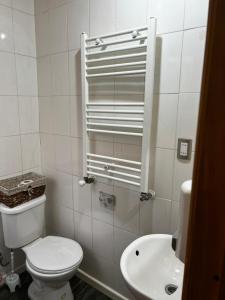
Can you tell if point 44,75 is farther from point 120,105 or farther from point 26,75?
point 120,105

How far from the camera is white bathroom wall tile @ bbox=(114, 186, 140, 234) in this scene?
1.48m

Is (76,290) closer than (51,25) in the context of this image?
No

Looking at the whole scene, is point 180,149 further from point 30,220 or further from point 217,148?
point 30,220

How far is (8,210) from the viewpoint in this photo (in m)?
1.64

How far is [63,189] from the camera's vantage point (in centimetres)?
196

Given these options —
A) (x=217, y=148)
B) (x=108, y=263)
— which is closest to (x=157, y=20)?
(x=217, y=148)

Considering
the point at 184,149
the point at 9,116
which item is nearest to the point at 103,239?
the point at 184,149

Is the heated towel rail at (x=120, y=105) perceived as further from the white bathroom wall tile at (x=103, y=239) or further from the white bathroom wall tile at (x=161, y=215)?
the white bathroom wall tile at (x=103, y=239)

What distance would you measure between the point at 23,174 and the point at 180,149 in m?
1.42

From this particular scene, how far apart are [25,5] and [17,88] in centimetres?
68

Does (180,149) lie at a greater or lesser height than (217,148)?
lesser

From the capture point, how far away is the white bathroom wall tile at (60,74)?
1708 mm

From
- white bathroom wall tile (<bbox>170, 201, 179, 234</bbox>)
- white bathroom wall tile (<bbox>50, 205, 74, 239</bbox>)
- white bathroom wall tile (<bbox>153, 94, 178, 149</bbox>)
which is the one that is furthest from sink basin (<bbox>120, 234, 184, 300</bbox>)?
white bathroom wall tile (<bbox>50, 205, 74, 239</bbox>)

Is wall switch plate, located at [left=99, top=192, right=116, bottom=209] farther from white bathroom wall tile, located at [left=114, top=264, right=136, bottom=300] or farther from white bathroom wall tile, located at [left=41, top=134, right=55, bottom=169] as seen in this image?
white bathroom wall tile, located at [left=41, top=134, right=55, bottom=169]
